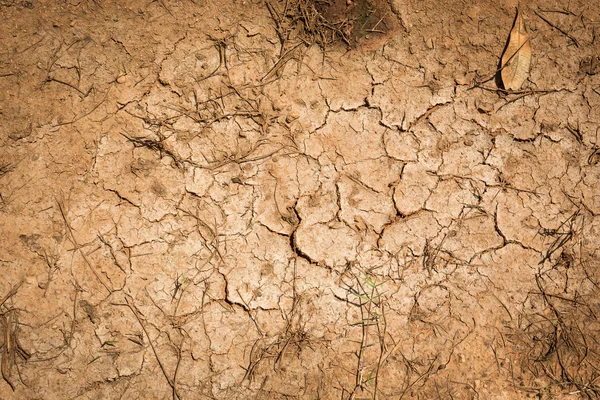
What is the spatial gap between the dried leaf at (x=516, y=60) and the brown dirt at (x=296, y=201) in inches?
2.7

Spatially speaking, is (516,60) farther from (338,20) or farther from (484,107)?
(338,20)

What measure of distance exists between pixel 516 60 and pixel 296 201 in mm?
1605

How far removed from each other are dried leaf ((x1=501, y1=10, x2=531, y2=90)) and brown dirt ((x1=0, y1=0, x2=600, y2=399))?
7 cm

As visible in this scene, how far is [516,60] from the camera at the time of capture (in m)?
2.68

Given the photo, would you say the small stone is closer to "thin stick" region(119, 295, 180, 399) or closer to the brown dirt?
the brown dirt

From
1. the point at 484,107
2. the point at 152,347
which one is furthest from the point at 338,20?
the point at 152,347

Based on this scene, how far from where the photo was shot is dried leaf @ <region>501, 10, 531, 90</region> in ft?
8.80

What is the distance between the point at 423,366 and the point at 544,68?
1.98 metres

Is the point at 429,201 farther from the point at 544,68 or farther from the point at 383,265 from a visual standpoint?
the point at 544,68

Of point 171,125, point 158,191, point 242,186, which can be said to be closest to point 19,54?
point 171,125

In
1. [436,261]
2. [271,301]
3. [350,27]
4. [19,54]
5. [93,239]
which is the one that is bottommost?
[93,239]

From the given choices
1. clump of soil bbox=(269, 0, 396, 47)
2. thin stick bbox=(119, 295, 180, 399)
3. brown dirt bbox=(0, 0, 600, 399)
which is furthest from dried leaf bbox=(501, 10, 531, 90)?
thin stick bbox=(119, 295, 180, 399)

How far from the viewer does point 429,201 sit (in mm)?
2654

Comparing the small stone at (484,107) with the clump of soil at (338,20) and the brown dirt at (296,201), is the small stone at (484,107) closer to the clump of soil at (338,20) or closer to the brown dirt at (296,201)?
the brown dirt at (296,201)
